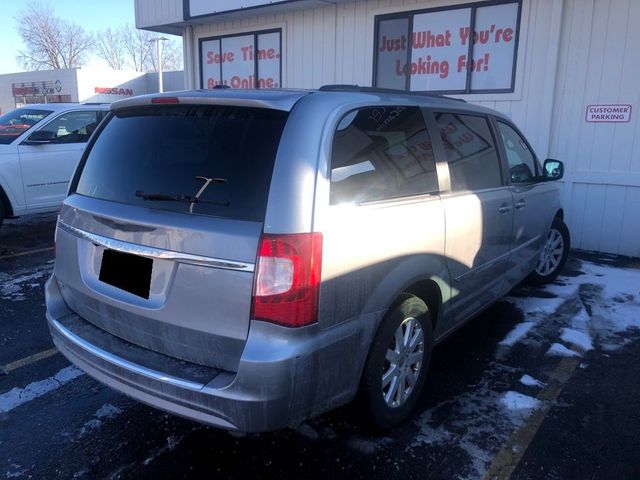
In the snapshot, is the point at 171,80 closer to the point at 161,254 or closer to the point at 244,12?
the point at 244,12

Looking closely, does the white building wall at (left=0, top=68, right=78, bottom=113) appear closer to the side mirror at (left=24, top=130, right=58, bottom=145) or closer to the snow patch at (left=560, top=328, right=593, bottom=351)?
the side mirror at (left=24, top=130, right=58, bottom=145)

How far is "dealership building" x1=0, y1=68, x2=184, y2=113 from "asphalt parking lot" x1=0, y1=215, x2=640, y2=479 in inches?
1316

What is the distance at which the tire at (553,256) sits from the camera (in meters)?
5.64

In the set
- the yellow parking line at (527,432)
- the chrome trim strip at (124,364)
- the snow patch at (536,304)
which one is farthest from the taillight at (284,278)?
the snow patch at (536,304)

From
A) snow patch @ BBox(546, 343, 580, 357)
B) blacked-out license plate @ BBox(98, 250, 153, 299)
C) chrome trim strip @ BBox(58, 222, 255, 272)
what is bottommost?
snow patch @ BBox(546, 343, 580, 357)

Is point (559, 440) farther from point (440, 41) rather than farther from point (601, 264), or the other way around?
point (440, 41)

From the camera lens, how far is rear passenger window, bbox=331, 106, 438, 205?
2482 mm

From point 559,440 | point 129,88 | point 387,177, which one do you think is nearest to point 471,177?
point 387,177

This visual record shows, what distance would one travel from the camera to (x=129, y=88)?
38.5 meters

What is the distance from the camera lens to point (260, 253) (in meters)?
2.16

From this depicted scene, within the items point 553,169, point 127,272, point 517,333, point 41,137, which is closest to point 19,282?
point 41,137

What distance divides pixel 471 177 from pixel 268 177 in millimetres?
1853

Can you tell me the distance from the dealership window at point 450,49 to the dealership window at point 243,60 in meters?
2.58

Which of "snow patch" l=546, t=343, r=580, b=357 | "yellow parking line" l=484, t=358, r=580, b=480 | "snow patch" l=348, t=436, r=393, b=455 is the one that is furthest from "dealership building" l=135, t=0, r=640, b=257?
"snow patch" l=348, t=436, r=393, b=455
